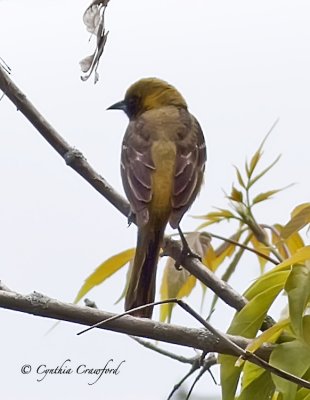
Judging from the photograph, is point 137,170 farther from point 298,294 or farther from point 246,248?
point 298,294

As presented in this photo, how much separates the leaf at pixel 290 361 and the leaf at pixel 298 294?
0.11 feet

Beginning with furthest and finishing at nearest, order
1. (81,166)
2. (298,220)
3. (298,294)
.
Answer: (81,166)
(298,220)
(298,294)

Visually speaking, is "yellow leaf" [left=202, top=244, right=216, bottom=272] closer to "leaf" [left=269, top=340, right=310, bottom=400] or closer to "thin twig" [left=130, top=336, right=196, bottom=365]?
"thin twig" [left=130, top=336, right=196, bottom=365]

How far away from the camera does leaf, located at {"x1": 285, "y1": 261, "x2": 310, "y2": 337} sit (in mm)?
851

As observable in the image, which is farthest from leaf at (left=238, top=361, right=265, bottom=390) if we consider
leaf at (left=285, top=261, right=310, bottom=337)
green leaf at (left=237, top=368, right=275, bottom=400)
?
leaf at (left=285, top=261, right=310, bottom=337)

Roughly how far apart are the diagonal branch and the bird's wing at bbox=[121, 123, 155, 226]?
11cm

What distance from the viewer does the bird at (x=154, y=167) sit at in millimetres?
1356

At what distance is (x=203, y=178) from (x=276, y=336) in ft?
2.45

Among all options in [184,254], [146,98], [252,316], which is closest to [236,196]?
[184,254]

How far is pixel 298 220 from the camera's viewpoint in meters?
1.09

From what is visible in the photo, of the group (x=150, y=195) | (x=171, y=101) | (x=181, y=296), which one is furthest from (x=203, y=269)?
(x=171, y=101)

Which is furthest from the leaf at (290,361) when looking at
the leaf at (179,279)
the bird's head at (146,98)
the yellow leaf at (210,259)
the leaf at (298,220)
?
the bird's head at (146,98)

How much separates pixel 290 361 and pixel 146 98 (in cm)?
117

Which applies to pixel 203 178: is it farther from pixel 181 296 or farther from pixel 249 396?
pixel 249 396
